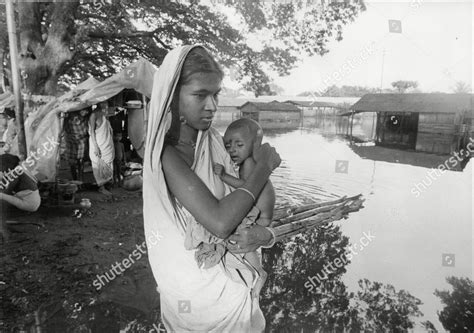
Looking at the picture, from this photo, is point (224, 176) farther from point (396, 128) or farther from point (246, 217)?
point (396, 128)

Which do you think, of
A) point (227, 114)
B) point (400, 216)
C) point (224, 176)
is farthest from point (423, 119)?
point (224, 176)

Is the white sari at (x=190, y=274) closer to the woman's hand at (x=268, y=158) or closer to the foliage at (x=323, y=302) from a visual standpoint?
the woman's hand at (x=268, y=158)

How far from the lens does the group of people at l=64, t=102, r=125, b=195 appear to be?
6.88m

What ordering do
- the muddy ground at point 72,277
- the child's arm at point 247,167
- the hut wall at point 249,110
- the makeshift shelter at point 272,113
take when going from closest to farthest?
the child's arm at point 247,167
the muddy ground at point 72,277
the hut wall at point 249,110
the makeshift shelter at point 272,113

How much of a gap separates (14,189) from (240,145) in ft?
15.8

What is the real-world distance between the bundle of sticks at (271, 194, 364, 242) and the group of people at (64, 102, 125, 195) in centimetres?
389

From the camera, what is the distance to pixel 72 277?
3760 millimetres

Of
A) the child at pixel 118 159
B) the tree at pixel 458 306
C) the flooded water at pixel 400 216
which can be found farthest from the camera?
the child at pixel 118 159

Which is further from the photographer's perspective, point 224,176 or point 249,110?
point 249,110

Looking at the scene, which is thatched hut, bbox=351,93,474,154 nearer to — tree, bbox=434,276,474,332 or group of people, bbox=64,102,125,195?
tree, bbox=434,276,474,332

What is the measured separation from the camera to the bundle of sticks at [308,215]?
5.73m

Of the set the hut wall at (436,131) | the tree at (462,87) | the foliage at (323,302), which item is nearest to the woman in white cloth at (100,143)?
the foliage at (323,302)

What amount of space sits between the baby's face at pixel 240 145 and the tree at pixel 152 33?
865 cm

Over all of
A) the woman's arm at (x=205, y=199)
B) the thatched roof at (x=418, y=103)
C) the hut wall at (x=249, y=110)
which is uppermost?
the thatched roof at (x=418, y=103)
